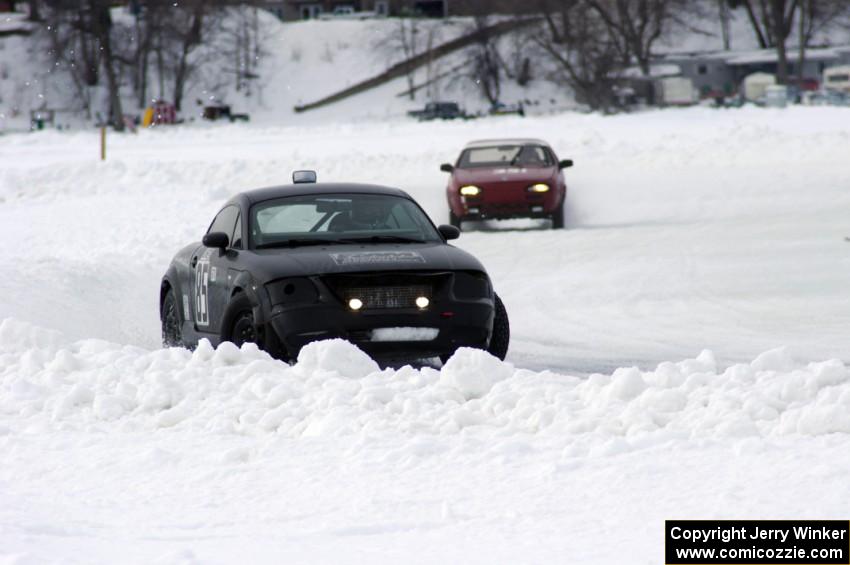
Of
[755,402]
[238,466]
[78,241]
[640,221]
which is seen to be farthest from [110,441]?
[640,221]

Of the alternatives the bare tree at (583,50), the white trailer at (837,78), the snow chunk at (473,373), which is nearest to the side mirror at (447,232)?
the snow chunk at (473,373)

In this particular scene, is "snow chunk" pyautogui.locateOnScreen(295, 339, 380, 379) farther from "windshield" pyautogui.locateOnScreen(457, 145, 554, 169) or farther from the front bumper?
"windshield" pyautogui.locateOnScreen(457, 145, 554, 169)

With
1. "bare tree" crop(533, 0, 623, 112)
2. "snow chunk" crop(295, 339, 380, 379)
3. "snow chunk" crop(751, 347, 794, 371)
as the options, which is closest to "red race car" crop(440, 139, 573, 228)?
"snow chunk" crop(295, 339, 380, 379)

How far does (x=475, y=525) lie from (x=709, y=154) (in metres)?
27.7

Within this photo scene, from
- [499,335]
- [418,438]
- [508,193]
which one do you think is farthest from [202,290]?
[508,193]

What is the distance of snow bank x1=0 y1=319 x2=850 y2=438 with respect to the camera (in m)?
7.06

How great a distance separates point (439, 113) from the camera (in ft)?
229

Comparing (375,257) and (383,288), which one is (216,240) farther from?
(383,288)

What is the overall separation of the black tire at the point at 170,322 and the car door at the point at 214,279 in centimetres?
60

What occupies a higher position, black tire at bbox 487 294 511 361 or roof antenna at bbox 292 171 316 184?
roof antenna at bbox 292 171 316 184

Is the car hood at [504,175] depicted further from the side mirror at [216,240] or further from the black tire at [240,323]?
the black tire at [240,323]

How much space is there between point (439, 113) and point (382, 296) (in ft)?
199

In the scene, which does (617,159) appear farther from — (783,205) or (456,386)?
(456,386)
